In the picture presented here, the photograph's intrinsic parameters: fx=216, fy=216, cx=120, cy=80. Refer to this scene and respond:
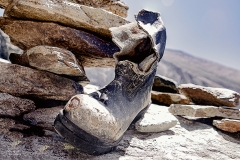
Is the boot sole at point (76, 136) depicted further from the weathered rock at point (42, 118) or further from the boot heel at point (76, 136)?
the weathered rock at point (42, 118)

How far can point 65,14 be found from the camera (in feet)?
5.87

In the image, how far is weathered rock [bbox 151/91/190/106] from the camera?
10.2 feet

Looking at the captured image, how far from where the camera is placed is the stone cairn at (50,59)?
162 cm

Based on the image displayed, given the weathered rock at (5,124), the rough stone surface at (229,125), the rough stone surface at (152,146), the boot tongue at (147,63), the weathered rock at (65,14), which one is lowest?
the weathered rock at (5,124)

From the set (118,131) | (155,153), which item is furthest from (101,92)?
(155,153)

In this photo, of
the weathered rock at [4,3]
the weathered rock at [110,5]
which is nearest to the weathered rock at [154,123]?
the weathered rock at [110,5]

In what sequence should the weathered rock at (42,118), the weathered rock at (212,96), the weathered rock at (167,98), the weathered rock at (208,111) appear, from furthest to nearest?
the weathered rock at (167,98), the weathered rock at (212,96), the weathered rock at (208,111), the weathered rock at (42,118)

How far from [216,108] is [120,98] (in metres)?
1.30

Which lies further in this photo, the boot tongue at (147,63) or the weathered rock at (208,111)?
the weathered rock at (208,111)

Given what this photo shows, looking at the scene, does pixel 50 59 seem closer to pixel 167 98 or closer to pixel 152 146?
pixel 152 146

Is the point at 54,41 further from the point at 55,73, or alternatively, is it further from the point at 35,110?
the point at 35,110

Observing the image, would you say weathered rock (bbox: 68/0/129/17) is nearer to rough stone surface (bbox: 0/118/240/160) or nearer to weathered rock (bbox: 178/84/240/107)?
weathered rock (bbox: 178/84/240/107)

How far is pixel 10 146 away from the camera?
3.75 feet

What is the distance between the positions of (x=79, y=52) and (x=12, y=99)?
2.28 ft
